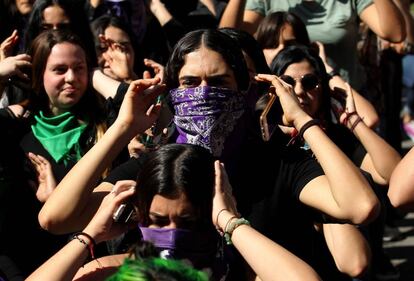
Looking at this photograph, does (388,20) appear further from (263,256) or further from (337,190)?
(263,256)

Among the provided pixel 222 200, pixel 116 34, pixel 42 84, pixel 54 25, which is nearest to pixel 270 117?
pixel 222 200

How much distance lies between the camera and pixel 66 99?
4.63 meters

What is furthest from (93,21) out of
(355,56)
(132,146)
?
(132,146)

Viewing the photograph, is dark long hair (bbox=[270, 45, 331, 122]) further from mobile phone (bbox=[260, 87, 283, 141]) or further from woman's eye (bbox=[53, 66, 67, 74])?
woman's eye (bbox=[53, 66, 67, 74])

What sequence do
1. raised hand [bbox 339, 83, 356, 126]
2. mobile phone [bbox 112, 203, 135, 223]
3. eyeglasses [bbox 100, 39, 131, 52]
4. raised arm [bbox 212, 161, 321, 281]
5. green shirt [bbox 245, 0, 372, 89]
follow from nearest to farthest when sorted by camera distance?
raised arm [bbox 212, 161, 321, 281] < mobile phone [bbox 112, 203, 135, 223] < raised hand [bbox 339, 83, 356, 126] < eyeglasses [bbox 100, 39, 131, 52] < green shirt [bbox 245, 0, 372, 89]

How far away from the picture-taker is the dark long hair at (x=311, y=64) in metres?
4.60

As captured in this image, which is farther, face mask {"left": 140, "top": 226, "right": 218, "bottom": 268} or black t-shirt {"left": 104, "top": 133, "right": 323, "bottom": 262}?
black t-shirt {"left": 104, "top": 133, "right": 323, "bottom": 262}

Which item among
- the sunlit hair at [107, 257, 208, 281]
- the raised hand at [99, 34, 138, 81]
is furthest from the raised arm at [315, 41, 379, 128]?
the sunlit hair at [107, 257, 208, 281]

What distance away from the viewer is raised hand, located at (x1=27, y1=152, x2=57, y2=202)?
4.26 metres

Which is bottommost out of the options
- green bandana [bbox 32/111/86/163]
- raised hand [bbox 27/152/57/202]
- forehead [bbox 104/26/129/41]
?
raised hand [bbox 27/152/57/202]

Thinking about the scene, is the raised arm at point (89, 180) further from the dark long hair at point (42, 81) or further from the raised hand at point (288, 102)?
the dark long hair at point (42, 81)

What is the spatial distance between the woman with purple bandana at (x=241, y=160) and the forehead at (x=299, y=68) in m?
0.95

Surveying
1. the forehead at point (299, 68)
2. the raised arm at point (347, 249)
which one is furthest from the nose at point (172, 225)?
the forehead at point (299, 68)

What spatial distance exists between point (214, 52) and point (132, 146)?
0.69 m
